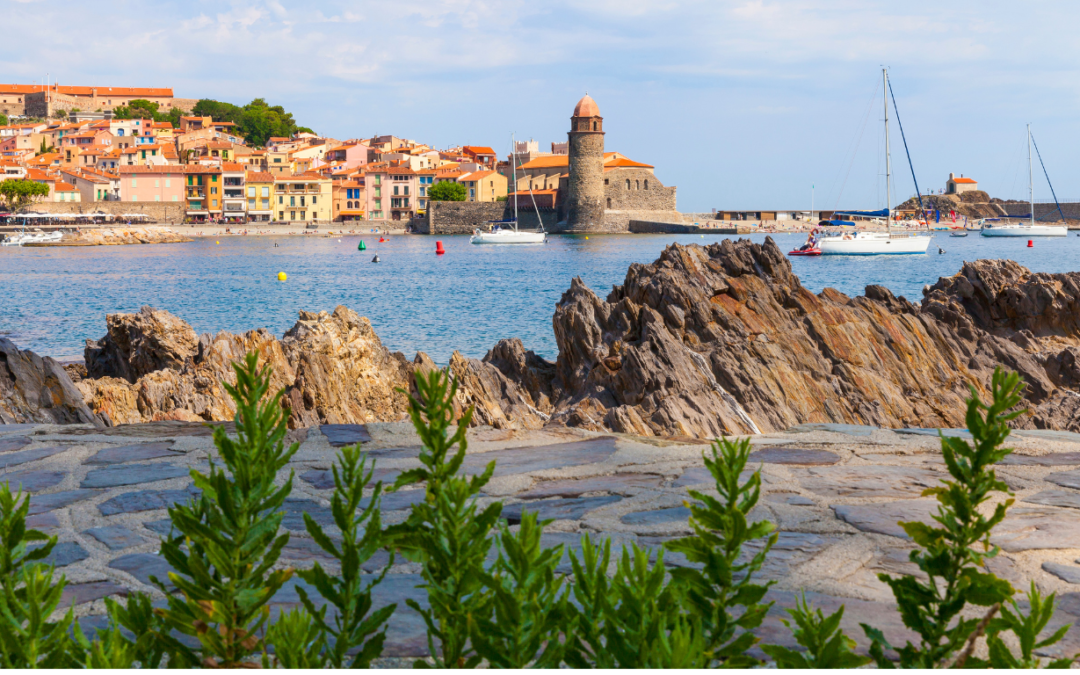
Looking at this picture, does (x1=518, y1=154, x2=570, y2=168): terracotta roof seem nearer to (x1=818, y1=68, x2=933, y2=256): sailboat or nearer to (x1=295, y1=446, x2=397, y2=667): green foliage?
(x1=818, y1=68, x2=933, y2=256): sailboat

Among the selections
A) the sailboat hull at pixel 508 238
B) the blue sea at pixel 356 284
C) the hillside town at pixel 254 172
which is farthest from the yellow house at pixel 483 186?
the blue sea at pixel 356 284

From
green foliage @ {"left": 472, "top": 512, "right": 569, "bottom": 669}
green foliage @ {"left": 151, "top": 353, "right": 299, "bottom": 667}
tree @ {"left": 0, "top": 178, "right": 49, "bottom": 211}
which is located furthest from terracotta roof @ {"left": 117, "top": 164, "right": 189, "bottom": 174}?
green foliage @ {"left": 472, "top": 512, "right": 569, "bottom": 669}

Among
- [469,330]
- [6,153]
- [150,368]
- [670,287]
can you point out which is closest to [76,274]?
[469,330]

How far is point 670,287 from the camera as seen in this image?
7887 millimetres

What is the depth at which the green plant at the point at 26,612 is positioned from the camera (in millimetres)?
1012

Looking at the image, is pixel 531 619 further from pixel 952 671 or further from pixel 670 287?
pixel 670 287

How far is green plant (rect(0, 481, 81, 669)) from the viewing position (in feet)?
3.32

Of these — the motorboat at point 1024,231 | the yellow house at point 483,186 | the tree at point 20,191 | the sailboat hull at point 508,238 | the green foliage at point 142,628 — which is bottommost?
the green foliage at point 142,628

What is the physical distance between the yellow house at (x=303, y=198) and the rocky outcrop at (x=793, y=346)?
275 ft

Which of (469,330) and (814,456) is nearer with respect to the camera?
(814,456)

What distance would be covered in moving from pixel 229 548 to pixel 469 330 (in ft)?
69.7

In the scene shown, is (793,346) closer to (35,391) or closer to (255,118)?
(35,391)

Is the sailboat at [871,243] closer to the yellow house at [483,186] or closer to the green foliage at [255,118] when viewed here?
the yellow house at [483,186]

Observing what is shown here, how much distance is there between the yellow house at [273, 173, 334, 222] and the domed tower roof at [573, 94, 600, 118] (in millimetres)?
26388
